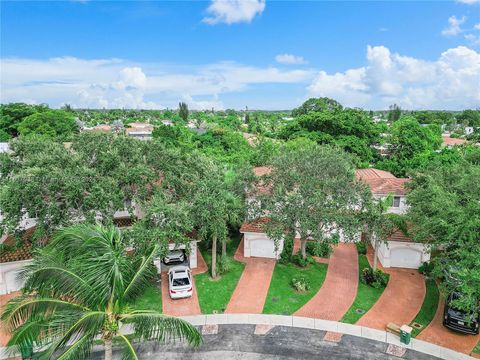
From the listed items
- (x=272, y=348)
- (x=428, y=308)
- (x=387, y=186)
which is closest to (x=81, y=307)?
(x=272, y=348)

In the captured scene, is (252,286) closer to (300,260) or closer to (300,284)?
(300,284)

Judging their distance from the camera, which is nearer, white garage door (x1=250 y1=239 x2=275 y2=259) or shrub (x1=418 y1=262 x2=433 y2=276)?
shrub (x1=418 y1=262 x2=433 y2=276)

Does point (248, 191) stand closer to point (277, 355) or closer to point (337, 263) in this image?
point (337, 263)

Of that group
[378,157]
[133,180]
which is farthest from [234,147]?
[133,180]

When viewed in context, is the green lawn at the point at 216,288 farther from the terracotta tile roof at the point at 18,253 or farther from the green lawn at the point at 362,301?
the terracotta tile roof at the point at 18,253

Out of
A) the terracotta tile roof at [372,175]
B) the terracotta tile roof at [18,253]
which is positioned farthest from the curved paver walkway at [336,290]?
the terracotta tile roof at [18,253]

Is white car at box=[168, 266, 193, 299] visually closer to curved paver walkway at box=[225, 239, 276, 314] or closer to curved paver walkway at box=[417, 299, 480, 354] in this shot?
curved paver walkway at box=[225, 239, 276, 314]

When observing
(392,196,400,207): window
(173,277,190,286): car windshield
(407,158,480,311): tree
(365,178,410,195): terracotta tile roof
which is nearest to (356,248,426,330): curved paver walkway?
(407,158,480,311): tree
